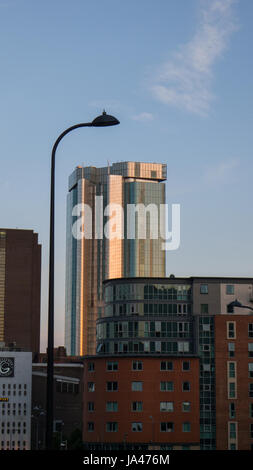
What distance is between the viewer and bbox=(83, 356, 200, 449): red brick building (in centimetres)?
11731

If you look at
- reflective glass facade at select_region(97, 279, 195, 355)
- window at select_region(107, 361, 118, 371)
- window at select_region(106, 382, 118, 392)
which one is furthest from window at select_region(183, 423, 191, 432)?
window at select_region(107, 361, 118, 371)

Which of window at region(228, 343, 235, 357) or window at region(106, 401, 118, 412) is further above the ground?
window at region(228, 343, 235, 357)

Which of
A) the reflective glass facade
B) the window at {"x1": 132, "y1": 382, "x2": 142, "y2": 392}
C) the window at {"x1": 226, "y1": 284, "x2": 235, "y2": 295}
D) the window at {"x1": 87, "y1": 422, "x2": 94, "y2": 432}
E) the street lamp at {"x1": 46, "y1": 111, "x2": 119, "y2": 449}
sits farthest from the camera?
the window at {"x1": 226, "y1": 284, "x2": 235, "y2": 295}

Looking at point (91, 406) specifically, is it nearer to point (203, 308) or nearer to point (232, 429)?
point (232, 429)

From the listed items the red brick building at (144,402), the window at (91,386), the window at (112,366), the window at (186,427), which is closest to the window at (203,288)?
the red brick building at (144,402)

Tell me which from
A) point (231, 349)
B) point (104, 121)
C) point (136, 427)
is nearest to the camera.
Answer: point (104, 121)

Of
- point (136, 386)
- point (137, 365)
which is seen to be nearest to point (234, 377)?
point (137, 365)

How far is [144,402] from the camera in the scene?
118750 millimetres

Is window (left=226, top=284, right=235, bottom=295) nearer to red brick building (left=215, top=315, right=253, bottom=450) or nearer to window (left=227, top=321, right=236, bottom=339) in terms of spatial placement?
red brick building (left=215, top=315, right=253, bottom=450)

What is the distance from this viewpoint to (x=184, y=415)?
119188mm

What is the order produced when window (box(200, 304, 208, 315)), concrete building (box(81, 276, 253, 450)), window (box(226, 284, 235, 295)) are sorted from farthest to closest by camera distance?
window (box(226, 284, 235, 295))
window (box(200, 304, 208, 315))
concrete building (box(81, 276, 253, 450))

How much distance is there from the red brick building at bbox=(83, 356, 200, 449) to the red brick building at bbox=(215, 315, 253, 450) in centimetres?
399

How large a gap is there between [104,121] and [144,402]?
10233 cm
